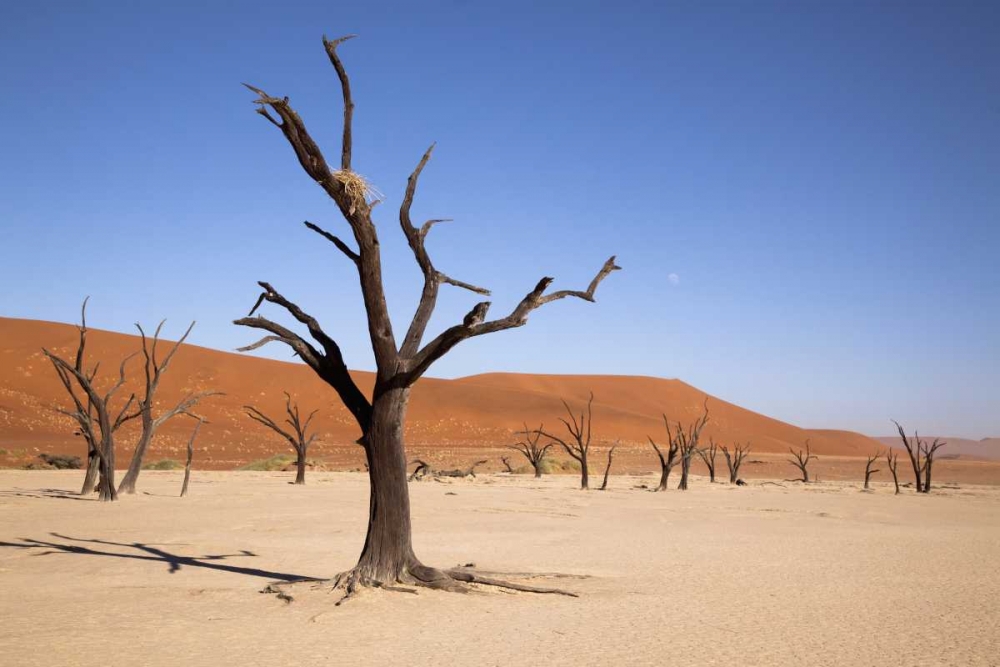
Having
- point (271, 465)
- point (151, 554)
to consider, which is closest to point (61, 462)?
point (271, 465)

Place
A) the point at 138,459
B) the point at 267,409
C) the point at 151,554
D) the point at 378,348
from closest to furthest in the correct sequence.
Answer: the point at 378,348 < the point at 151,554 < the point at 138,459 < the point at 267,409

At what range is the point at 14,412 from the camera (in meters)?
47.4

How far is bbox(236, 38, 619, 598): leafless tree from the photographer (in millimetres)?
7930

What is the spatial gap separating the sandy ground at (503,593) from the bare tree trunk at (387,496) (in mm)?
356

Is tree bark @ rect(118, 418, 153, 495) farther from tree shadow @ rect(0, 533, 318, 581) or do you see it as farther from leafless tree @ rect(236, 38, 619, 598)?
leafless tree @ rect(236, 38, 619, 598)

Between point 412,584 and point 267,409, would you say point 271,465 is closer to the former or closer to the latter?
point 412,584

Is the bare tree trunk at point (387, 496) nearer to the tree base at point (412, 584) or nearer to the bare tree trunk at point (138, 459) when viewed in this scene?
the tree base at point (412, 584)

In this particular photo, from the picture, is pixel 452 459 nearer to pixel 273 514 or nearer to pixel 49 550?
pixel 273 514

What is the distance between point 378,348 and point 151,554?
5.06m

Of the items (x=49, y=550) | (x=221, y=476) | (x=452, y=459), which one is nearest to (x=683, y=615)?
(x=49, y=550)

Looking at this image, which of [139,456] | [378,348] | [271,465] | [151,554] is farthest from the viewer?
[271,465]

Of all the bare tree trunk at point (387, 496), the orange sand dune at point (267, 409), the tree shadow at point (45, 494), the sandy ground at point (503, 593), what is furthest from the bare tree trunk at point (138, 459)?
the orange sand dune at point (267, 409)

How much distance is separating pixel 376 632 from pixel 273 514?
32.9ft

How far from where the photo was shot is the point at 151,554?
Answer: 10.7 meters
